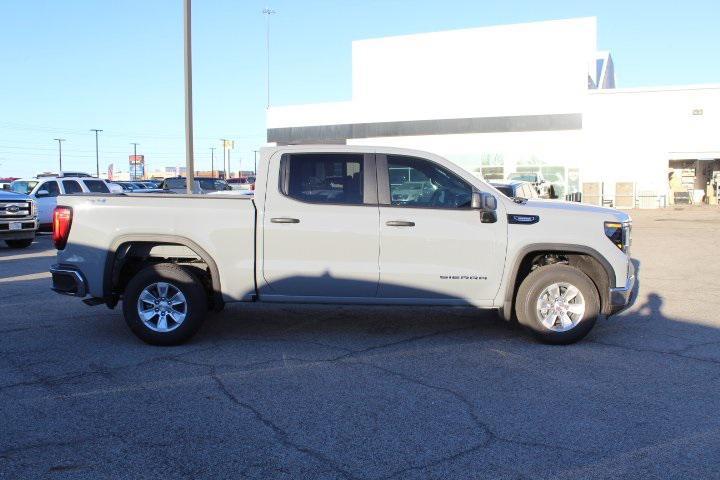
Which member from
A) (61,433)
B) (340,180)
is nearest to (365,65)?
(340,180)

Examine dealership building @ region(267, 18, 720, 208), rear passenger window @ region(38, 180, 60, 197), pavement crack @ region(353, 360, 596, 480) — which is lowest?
pavement crack @ region(353, 360, 596, 480)

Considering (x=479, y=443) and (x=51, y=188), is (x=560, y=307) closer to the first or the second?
(x=479, y=443)

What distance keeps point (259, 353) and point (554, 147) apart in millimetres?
34302

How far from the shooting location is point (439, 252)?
6.88m

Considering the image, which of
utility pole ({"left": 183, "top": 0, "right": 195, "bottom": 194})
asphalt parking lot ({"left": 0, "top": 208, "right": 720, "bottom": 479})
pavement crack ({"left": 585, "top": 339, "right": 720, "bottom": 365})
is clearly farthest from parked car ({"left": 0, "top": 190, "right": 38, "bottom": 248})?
pavement crack ({"left": 585, "top": 339, "right": 720, "bottom": 365})

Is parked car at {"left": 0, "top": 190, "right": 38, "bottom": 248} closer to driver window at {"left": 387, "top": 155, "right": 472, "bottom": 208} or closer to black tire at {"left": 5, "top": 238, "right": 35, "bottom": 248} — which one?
black tire at {"left": 5, "top": 238, "right": 35, "bottom": 248}

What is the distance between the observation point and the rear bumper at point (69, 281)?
7.02m

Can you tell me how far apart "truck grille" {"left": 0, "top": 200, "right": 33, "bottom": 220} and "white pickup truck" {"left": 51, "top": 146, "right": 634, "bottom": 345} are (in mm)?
10740

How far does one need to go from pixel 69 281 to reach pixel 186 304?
126 cm

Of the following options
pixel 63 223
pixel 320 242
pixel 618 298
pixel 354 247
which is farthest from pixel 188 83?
pixel 618 298

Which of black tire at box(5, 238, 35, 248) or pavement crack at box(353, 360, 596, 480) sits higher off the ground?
black tire at box(5, 238, 35, 248)

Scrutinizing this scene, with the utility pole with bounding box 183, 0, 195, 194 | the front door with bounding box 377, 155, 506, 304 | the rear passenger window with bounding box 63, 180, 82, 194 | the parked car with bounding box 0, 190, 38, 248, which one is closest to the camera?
the front door with bounding box 377, 155, 506, 304

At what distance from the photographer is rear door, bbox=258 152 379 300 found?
271 inches

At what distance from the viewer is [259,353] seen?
675 centimetres
